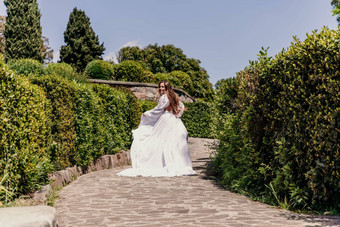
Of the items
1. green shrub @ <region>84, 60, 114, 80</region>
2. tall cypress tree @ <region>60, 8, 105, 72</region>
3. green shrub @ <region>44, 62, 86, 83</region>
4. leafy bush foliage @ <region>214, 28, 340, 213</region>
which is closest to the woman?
leafy bush foliage @ <region>214, 28, 340, 213</region>

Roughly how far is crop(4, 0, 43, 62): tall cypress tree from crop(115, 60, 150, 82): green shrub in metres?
10.9

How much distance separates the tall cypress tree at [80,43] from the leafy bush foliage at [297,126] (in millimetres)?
37519

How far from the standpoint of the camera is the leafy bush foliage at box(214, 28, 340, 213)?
541 centimetres

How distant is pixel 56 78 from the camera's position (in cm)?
839

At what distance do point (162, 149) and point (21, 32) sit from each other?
25.4 metres

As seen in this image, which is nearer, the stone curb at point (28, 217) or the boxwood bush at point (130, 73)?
the stone curb at point (28, 217)

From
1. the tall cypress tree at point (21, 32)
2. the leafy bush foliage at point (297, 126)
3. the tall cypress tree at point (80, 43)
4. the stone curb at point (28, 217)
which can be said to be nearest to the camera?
the stone curb at point (28, 217)

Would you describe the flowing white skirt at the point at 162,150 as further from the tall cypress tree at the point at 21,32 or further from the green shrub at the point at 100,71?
the tall cypress tree at the point at 21,32

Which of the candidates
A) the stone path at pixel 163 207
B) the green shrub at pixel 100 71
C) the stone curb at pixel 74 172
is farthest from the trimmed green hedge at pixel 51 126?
the green shrub at pixel 100 71

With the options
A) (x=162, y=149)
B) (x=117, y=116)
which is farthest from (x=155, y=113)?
(x=117, y=116)

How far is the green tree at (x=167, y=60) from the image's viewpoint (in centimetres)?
4566

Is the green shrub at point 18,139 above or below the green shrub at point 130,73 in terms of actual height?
below

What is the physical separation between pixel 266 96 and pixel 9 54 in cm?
2906

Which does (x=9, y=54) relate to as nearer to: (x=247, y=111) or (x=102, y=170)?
(x=102, y=170)
